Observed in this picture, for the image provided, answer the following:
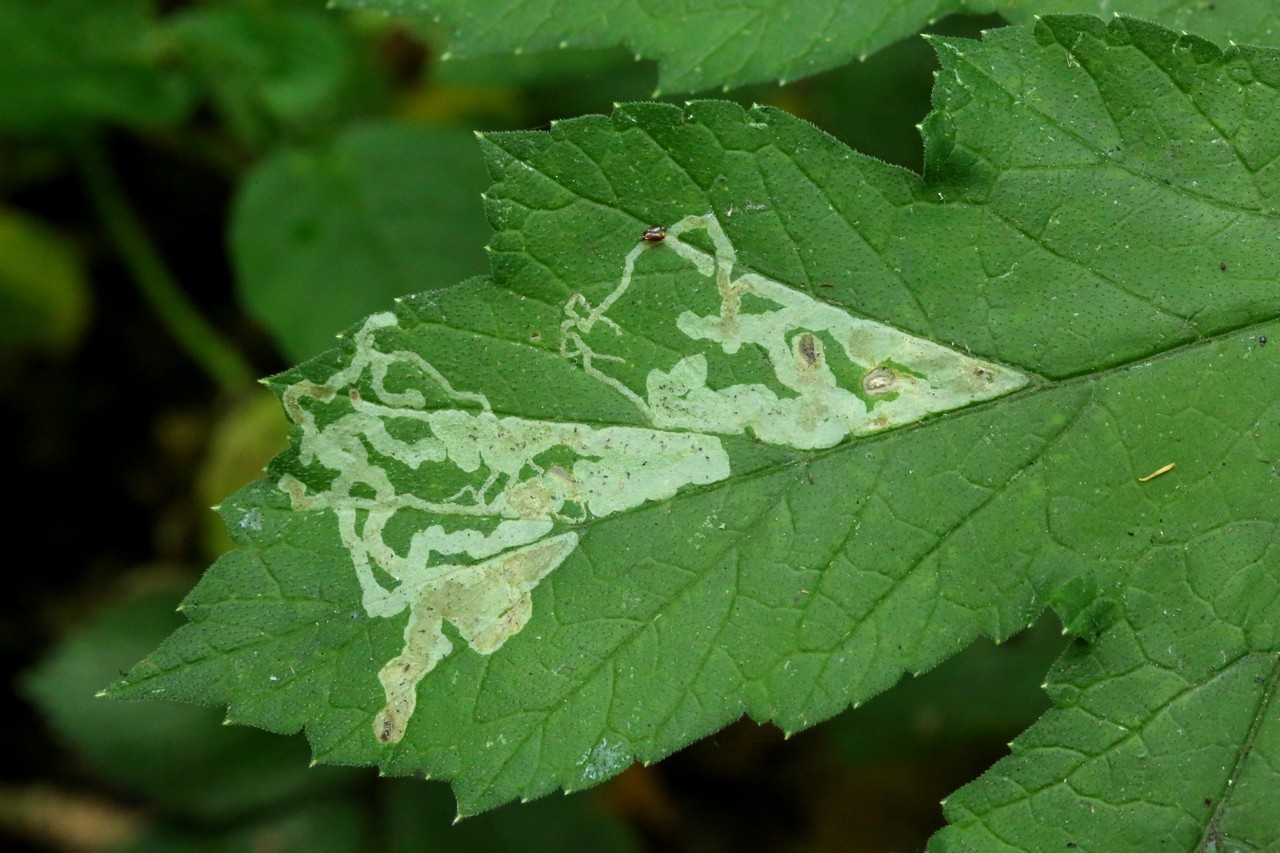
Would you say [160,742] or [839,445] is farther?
[160,742]

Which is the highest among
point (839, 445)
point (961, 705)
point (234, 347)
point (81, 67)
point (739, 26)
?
point (739, 26)

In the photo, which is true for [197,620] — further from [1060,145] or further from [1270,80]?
[1270,80]

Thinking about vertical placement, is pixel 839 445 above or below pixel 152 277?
above

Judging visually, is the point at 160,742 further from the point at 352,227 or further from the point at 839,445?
the point at 839,445

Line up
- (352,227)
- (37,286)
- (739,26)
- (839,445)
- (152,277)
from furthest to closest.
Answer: (152,277), (37,286), (352,227), (739,26), (839,445)

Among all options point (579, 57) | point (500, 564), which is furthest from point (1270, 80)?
point (579, 57)

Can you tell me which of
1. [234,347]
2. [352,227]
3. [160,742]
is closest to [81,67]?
[352,227]

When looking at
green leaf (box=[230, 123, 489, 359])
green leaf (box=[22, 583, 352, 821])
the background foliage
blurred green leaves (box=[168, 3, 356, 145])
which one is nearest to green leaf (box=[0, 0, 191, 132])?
the background foliage

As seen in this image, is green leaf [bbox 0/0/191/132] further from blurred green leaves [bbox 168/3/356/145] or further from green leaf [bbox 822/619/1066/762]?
green leaf [bbox 822/619/1066/762]
